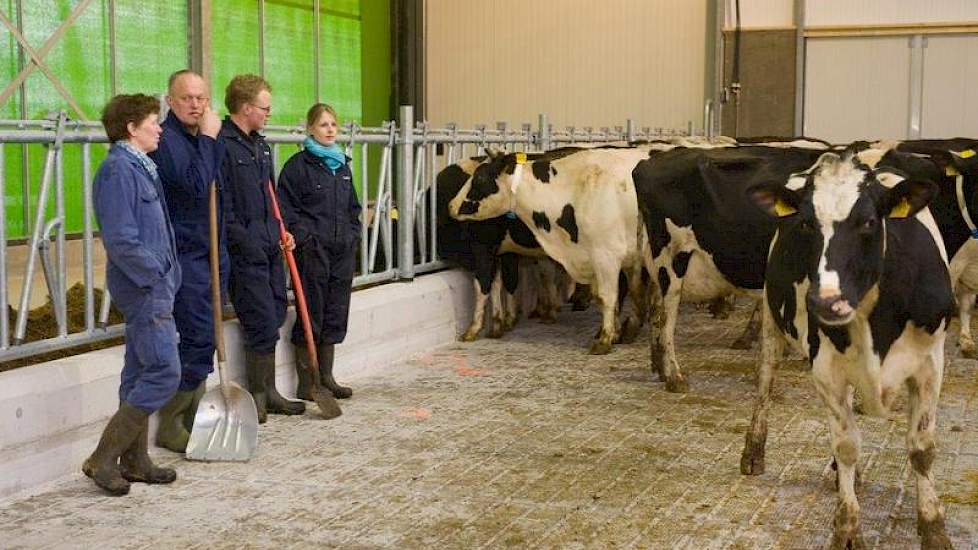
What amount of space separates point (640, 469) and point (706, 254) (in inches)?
92.8

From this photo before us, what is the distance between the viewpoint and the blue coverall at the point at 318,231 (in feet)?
27.0

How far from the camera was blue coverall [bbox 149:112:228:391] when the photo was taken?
671 centimetres

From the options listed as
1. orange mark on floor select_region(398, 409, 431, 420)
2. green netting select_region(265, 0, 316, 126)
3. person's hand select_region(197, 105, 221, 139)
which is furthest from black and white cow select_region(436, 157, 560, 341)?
green netting select_region(265, 0, 316, 126)

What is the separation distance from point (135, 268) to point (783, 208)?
9.46 ft

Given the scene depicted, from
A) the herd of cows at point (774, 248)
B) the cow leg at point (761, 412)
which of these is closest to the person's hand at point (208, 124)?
the herd of cows at point (774, 248)

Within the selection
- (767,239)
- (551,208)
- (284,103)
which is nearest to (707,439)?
(767,239)

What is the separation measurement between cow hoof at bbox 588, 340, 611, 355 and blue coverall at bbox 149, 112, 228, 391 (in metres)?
4.11

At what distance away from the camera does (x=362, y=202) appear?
9.91m

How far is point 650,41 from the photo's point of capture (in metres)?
22.8

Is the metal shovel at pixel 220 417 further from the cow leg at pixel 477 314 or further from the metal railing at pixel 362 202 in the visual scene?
the cow leg at pixel 477 314

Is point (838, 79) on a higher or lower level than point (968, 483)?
higher

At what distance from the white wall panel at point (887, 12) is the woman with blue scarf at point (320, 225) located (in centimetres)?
1591

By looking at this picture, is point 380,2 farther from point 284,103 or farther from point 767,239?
point 767,239

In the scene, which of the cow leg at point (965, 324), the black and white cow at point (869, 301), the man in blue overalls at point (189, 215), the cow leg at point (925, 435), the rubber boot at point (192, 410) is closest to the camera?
the black and white cow at point (869, 301)
